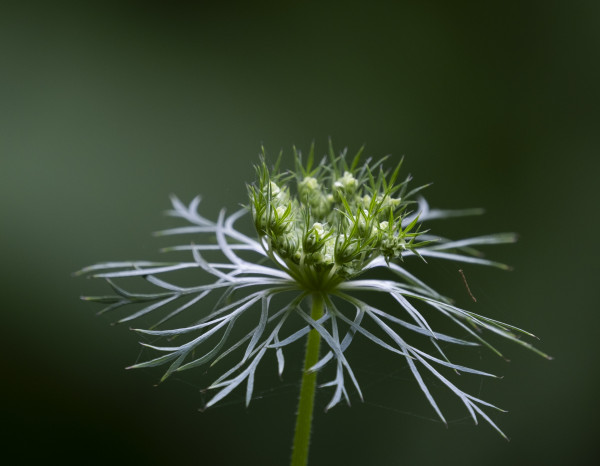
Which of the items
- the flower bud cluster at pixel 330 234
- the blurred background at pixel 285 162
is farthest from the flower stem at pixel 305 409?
the blurred background at pixel 285 162

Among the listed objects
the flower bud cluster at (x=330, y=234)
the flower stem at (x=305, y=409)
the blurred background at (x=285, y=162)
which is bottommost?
the flower stem at (x=305, y=409)

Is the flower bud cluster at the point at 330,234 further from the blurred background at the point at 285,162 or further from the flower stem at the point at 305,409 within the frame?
the blurred background at the point at 285,162

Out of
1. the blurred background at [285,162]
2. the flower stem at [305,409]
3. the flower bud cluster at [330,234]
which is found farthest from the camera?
the blurred background at [285,162]

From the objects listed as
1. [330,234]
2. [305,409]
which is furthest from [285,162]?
[305,409]

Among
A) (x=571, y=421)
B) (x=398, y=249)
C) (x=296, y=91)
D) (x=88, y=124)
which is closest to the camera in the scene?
(x=398, y=249)

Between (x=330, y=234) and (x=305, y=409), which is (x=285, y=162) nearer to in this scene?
(x=330, y=234)

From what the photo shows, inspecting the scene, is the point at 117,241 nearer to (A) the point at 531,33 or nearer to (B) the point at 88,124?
(B) the point at 88,124

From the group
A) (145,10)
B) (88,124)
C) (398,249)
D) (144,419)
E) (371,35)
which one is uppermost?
(371,35)

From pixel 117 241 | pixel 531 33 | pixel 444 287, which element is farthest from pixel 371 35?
pixel 117 241

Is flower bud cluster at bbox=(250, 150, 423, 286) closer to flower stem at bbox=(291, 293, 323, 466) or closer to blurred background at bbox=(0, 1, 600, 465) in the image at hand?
flower stem at bbox=(291, 293, 323, 466)
